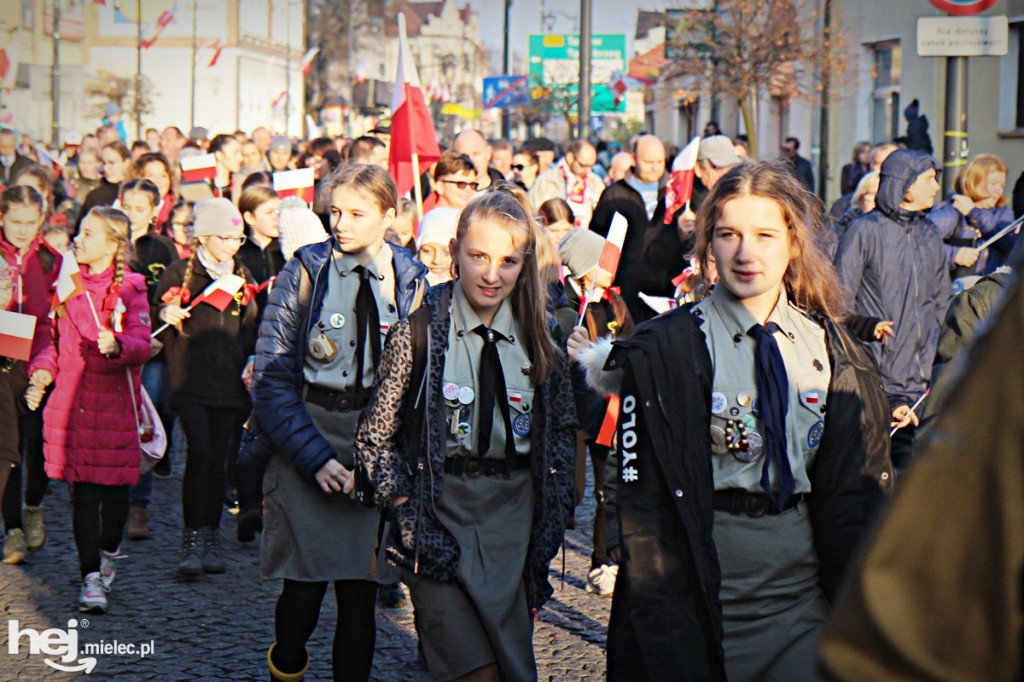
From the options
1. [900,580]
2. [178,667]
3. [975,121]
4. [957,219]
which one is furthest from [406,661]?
[975,121]

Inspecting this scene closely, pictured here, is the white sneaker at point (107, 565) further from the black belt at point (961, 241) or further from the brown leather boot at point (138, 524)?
the black belt at point (961, 241)

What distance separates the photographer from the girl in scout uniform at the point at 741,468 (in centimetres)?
311

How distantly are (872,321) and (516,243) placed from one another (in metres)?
2.95

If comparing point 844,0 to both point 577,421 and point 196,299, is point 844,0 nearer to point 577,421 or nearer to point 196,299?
point 196,299

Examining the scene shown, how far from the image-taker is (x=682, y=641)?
3057mm

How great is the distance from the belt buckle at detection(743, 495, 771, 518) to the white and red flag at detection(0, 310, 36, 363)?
4400 millimetres

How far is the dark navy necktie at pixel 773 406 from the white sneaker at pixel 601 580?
3651 mm

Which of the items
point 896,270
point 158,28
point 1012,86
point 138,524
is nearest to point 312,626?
point 138,524

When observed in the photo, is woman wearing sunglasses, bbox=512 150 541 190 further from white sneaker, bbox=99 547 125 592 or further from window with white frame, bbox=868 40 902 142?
window with white frame, bbox=868 40 902 142

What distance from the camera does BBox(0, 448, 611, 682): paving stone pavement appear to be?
5.64 m

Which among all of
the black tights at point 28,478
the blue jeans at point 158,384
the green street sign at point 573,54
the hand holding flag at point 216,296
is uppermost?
the green street sign at point 573,54

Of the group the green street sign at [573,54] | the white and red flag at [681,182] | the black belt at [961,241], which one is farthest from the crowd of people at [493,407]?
the green street sign at [573,54]

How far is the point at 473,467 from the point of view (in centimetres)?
395

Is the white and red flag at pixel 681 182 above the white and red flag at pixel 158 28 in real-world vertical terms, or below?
below
